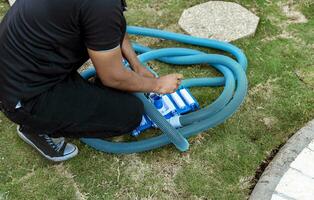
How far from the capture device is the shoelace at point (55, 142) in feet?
9.77

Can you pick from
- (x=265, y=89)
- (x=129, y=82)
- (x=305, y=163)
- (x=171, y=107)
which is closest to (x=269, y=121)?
(x=265, y=89)

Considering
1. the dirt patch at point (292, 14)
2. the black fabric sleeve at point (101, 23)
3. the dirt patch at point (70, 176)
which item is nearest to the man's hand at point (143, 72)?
the black fabric sleeve at point (101, 23)

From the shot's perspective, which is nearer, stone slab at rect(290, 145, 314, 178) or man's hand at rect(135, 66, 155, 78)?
stone slab at rect(290, 145, 314, 178)

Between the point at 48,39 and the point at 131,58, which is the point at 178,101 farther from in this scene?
the point at 48,39

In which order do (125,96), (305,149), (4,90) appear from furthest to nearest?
(305,149) < (125,96) < (4,90)

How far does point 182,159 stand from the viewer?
3.07 m

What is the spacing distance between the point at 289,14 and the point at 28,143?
Answer: 2.64 metres

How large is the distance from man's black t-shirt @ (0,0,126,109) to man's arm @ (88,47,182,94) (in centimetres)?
6

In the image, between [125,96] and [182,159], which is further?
[182,159]

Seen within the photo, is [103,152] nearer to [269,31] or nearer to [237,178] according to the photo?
[237,178]

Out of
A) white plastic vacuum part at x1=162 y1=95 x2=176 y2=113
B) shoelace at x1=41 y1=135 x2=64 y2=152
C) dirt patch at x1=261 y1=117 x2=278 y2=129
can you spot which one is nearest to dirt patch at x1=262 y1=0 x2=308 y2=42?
dirt patch at x1=261 y1=117 x2=278 y2=129

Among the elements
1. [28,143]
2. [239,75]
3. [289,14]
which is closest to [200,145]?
[239,75]

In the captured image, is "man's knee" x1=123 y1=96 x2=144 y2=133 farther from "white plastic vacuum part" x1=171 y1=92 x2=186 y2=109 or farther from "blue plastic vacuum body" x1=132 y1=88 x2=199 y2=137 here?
"white plastic vacuum part" x1=171 y1=92 x2=186 y2=109

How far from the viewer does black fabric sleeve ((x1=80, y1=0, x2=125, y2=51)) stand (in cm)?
219
